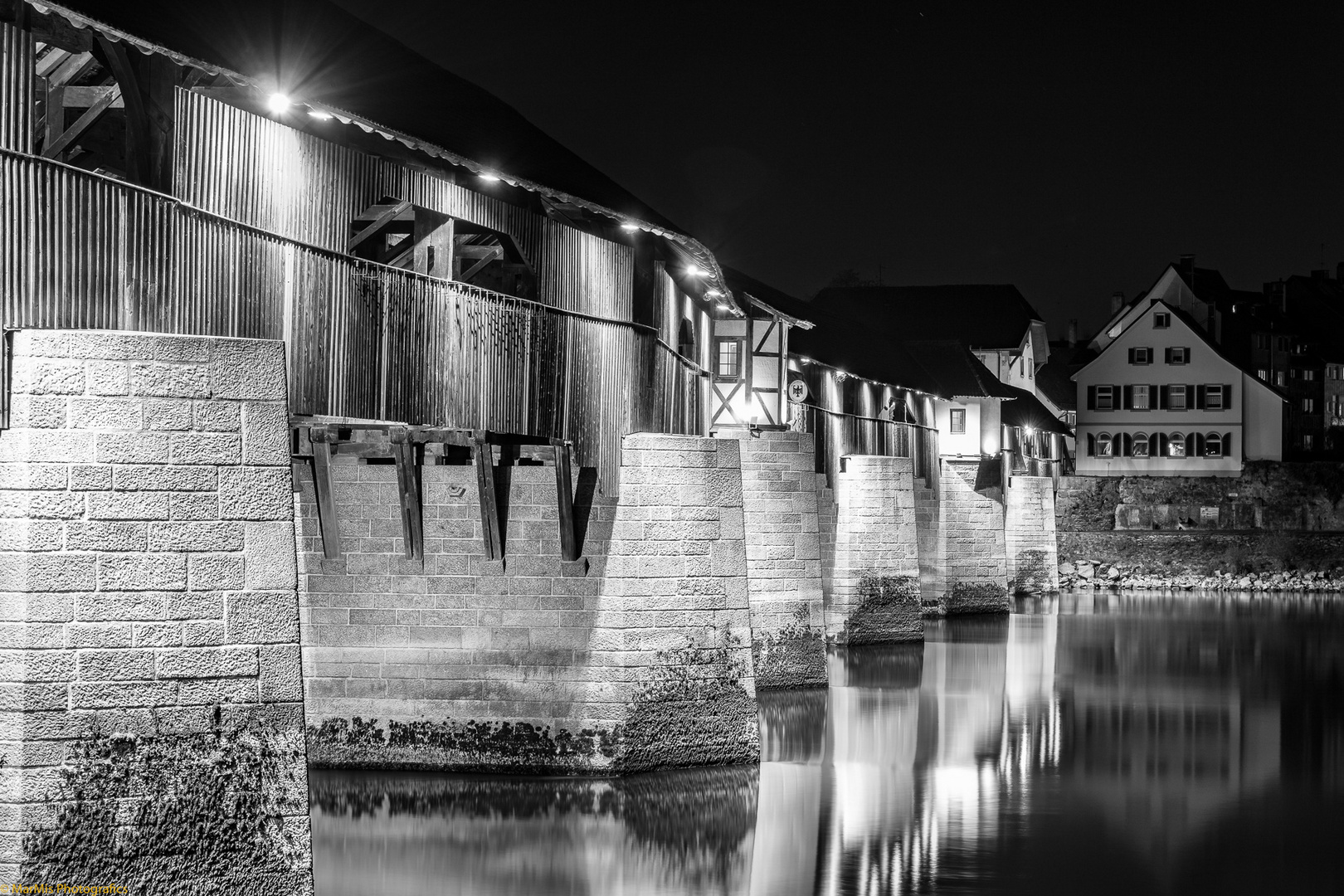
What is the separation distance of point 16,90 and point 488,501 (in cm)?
679

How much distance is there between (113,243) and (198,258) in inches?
38.1

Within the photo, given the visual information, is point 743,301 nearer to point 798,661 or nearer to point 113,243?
point 798,661

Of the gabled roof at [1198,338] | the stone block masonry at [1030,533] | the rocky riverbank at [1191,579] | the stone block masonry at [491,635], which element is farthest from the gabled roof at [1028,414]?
the stone block masonry at [491,635]

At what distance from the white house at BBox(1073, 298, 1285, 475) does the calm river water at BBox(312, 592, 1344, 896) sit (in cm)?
3230

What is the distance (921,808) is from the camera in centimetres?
1712

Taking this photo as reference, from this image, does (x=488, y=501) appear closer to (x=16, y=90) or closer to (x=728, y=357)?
(x=16, y=90)

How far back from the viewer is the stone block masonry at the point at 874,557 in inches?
1195

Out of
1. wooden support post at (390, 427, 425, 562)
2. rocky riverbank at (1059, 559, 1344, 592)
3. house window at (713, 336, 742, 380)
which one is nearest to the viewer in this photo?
wooden support post at (390, 427, 425, 562)

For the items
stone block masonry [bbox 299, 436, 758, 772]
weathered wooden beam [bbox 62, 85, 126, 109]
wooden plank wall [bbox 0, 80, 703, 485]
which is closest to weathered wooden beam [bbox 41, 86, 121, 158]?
weathered wooden beam [bbox 62, 85, 126, 109]

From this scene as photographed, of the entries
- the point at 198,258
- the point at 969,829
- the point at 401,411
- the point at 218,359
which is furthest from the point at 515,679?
the point at 218,359

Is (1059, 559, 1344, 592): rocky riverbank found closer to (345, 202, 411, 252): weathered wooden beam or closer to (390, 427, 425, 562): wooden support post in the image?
(390, 427, 425, 562): wooden support post

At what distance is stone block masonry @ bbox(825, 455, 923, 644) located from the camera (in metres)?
30.3

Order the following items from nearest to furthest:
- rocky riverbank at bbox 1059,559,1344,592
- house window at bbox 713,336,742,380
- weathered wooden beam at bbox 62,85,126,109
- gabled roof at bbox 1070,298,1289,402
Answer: weathered wooden beam at bbox 62,85,126,109 < house window at bbox 713,336,742,380 < rocky riverbank at bbox 1059,559,1344,592 < gabled roof at bbox 1070,298,1289,402

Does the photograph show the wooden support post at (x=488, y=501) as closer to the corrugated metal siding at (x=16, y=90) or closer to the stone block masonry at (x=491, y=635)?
the stone block masonry at (x=491, y=635)
